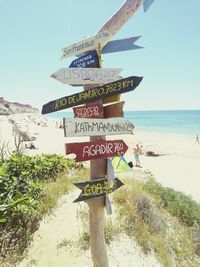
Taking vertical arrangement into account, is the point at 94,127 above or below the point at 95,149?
above

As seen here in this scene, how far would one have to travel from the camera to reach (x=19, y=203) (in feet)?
18.4

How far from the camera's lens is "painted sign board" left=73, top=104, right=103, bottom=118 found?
383 centimetres

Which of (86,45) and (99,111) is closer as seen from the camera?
(99,111)

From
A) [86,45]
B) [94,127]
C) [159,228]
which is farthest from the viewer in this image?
[159,228]

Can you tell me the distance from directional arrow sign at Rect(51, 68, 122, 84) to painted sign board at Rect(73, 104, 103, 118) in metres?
0.38

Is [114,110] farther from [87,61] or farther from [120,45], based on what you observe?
[120,45]

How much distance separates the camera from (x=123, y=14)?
380cm

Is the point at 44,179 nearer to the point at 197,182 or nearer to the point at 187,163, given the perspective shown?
the point at 197,182

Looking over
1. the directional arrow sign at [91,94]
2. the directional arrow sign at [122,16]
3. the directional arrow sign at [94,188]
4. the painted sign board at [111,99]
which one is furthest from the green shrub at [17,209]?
the directional arrow sign at [122,16]

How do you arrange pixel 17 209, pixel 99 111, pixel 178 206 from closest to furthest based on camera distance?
pixel 99 111
pixel 17 209
pixel 178 206

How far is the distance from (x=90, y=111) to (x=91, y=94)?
0.85 ft


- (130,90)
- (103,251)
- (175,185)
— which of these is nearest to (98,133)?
(130,90)

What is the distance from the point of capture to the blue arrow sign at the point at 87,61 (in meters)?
3.95

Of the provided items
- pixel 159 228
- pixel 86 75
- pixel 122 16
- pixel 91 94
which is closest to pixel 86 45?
pixel 86 75
